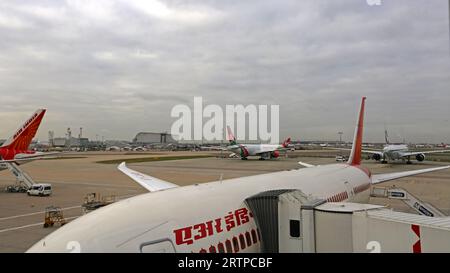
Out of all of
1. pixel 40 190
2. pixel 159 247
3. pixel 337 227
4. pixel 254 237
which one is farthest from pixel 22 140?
pixel 337 227

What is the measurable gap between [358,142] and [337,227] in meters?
18.7

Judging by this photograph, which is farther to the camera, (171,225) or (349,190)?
(349,190)

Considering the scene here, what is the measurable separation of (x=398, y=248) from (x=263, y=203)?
341cm

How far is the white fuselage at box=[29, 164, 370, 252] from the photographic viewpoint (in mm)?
6441

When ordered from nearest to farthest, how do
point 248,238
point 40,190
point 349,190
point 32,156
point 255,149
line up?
point 248,238 → point 349,190 → point 40,190 → point 32,156 → point 255,149

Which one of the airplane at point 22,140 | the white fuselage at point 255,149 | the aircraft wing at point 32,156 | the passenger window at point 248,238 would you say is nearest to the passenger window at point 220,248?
the passenger window at point 248,238

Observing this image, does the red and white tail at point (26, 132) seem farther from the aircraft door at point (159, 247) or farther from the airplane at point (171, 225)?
the aircraft door at point (159, 247)

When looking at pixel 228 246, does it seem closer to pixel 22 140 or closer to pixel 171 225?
pixel 171 225

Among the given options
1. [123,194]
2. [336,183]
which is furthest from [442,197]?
[123,194]

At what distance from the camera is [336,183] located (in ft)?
57.0

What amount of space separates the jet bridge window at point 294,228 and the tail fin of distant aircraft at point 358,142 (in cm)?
1679

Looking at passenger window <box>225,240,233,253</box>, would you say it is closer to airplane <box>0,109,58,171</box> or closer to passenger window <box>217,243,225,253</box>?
passenger window <box>217,243,225,253</box>

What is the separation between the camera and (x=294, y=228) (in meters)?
8.48
